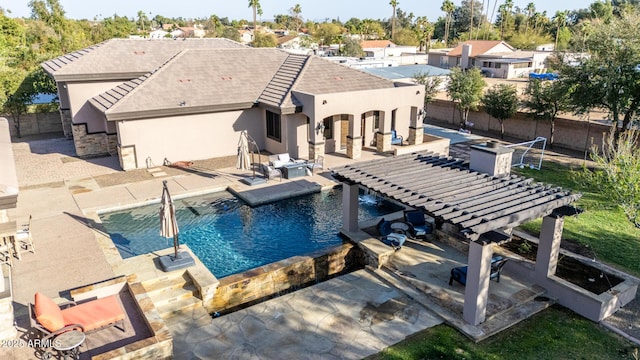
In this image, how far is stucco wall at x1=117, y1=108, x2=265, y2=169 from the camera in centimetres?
2347

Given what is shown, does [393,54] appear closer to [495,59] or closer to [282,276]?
[495,59]

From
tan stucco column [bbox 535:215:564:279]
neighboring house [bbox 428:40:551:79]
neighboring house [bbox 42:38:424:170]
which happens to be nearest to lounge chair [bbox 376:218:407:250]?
tan stucco column [bbox 535:215:564:279]

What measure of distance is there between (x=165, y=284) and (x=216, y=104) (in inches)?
552

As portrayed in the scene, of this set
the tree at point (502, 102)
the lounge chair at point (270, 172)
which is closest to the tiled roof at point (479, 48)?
the tree at point (502, 102)

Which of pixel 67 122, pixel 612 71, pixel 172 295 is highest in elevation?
pixel 612 71

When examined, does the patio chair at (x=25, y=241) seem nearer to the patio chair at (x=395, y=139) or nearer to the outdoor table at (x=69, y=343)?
the outdoor table at (x=69, y=343)

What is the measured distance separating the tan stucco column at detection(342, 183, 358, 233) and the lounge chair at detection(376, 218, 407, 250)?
903 millimetres

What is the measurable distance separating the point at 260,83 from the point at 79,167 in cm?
1109

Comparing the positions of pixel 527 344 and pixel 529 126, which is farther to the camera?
pixel 529 126

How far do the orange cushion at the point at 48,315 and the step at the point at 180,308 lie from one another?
2.43 metres

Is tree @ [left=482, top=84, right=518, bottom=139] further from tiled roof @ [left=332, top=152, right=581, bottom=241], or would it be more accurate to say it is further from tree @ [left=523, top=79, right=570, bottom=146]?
tiled roof @ [left=332, top=152, right=581, bottom=241]

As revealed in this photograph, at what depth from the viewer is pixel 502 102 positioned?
3027 cm

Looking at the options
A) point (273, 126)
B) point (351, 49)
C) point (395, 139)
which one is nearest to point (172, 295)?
point (273, 126)

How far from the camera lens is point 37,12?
73.9 metres
